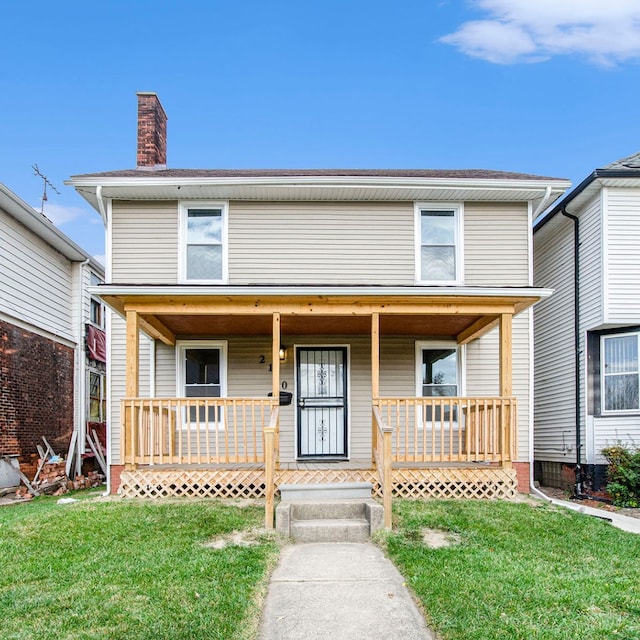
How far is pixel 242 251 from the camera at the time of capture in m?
10.6

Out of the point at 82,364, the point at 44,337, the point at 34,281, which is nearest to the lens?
the point at 34,281

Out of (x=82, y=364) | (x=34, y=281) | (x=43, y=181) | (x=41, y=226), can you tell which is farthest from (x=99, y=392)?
(x=43, y=181)

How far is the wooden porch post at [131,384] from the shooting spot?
8.49 m

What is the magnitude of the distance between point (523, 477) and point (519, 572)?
5061mm

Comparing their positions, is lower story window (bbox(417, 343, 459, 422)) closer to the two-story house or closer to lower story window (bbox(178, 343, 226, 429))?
the two-story house

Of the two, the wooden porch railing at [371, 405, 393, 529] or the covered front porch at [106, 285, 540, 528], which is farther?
the covered front porch at [106, 285, 540, 528]

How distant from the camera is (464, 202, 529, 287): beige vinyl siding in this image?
10691mm

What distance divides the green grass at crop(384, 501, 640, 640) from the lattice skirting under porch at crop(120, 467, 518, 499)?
2.57 ft

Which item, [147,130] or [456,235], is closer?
[456,235]

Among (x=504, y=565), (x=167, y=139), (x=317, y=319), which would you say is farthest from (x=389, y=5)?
(x=504, y=565)

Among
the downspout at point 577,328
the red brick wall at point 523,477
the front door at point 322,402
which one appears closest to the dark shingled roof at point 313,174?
the downspout at point 577,328

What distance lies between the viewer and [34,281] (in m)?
12.8

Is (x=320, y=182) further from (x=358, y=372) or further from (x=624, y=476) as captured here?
(x=624, y=476)

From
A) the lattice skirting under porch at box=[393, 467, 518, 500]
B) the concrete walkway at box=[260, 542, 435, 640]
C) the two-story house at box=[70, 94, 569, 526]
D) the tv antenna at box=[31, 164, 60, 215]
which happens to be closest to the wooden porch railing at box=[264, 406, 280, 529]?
the concrete walkway at box=[260, 542, 435, 640]
